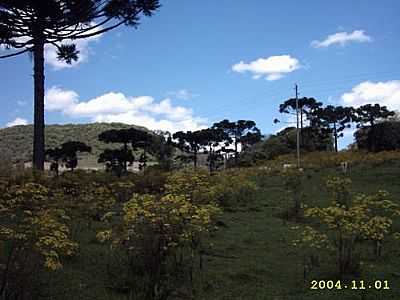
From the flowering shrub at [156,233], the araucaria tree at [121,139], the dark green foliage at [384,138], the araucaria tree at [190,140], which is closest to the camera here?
the flowering shrub at [156,233]

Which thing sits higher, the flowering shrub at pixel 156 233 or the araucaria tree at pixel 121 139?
the araucaria tree at pixel 121 139

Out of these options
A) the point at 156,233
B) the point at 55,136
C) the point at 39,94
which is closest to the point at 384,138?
the point at 39,94

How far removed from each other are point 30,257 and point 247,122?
44457 mm

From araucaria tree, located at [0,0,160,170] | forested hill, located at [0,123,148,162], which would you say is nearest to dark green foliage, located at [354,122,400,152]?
araucaria tree, located at [0,0,160,170]

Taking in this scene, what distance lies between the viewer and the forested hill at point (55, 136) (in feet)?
164

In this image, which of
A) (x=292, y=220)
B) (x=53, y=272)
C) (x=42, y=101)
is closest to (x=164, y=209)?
(x=53, y=272)

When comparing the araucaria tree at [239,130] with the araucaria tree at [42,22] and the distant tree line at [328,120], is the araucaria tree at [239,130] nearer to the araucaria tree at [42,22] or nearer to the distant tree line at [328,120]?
the distant tree line at [328,120]

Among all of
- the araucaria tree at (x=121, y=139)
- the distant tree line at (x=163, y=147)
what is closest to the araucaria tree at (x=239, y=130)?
the distant tree line at (x=163, y=147)

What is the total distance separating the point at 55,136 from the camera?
181 feet

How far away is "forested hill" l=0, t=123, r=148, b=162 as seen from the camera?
1966 inches

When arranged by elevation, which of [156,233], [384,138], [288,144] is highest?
[288,144]

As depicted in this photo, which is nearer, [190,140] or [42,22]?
[42,22]

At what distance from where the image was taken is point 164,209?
169 inches

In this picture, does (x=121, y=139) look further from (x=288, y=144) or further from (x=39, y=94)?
(x=288, y=144)
